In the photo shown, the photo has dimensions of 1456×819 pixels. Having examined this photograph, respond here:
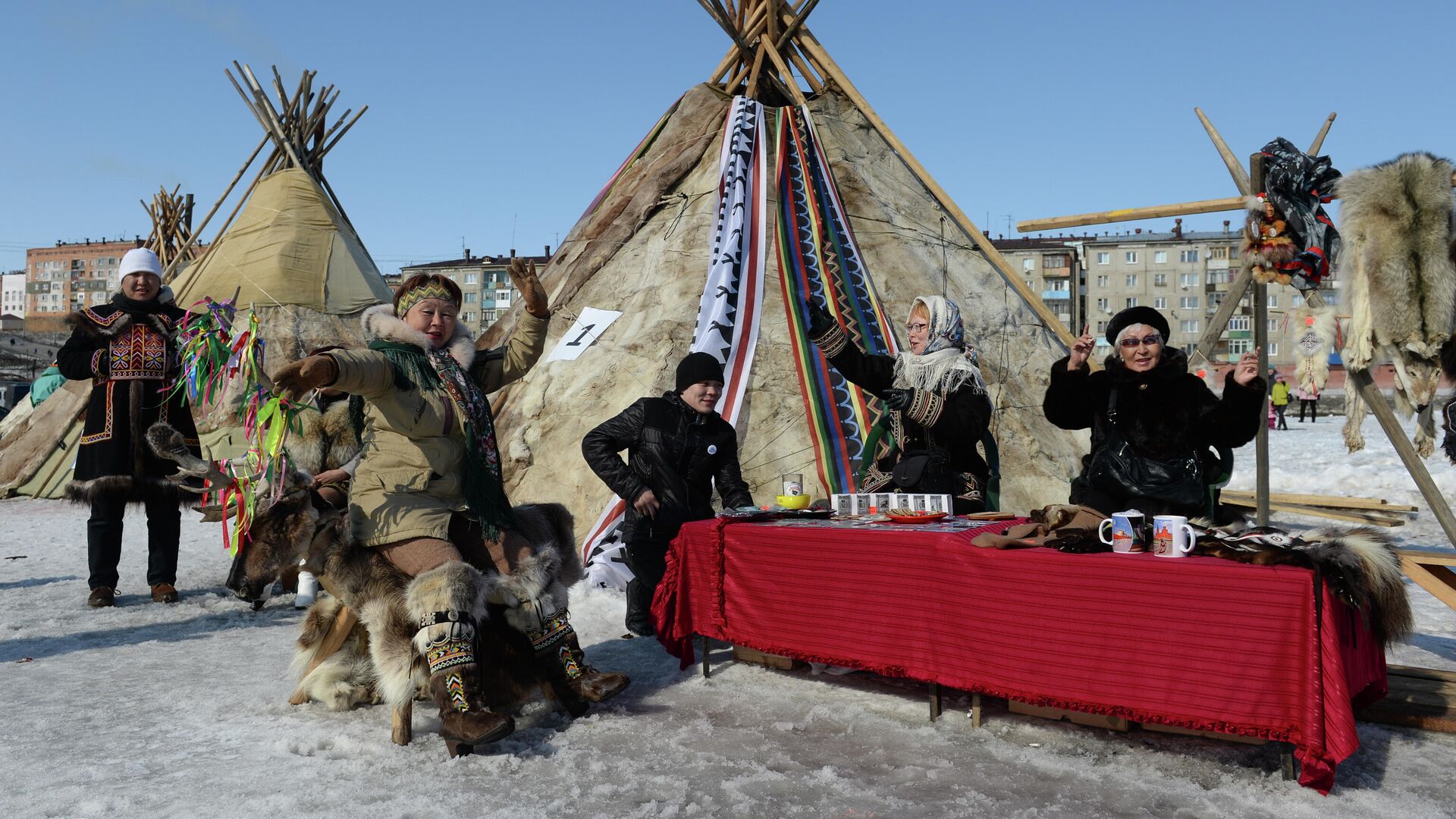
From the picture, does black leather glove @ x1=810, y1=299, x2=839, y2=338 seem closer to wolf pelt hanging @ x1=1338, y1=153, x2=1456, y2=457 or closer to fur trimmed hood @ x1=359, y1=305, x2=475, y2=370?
fur trimmed hood @ x1=359, y1=305, x2=475, y2=370

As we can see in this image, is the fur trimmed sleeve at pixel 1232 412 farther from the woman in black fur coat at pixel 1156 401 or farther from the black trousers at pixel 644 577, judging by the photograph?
the black trousers at pixel 644 577

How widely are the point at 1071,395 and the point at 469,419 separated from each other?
2230 mm

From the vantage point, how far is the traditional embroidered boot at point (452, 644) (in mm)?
3166

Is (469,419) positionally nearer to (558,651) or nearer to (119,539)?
(558,651)

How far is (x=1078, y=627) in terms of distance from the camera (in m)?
3.06

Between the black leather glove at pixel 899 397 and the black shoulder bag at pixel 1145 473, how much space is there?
0.82 m

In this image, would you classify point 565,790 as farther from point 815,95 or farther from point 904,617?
point 815,95

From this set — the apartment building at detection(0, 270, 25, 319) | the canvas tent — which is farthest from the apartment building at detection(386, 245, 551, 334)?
the apartment building at detection(0, 270, 25, 319)

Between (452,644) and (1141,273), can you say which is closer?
(452,644)

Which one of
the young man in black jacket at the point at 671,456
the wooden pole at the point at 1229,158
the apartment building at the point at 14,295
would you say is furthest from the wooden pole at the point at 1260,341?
the apartment building at the point at 14,295

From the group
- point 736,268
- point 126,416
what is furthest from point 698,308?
point 126,416

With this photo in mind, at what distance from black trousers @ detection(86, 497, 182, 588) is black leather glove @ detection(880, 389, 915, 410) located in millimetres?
4047

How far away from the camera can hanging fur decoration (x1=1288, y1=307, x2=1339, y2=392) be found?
4809 millimetres

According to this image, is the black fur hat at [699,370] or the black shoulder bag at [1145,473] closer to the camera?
the black shoulder bag at [1145,473]
